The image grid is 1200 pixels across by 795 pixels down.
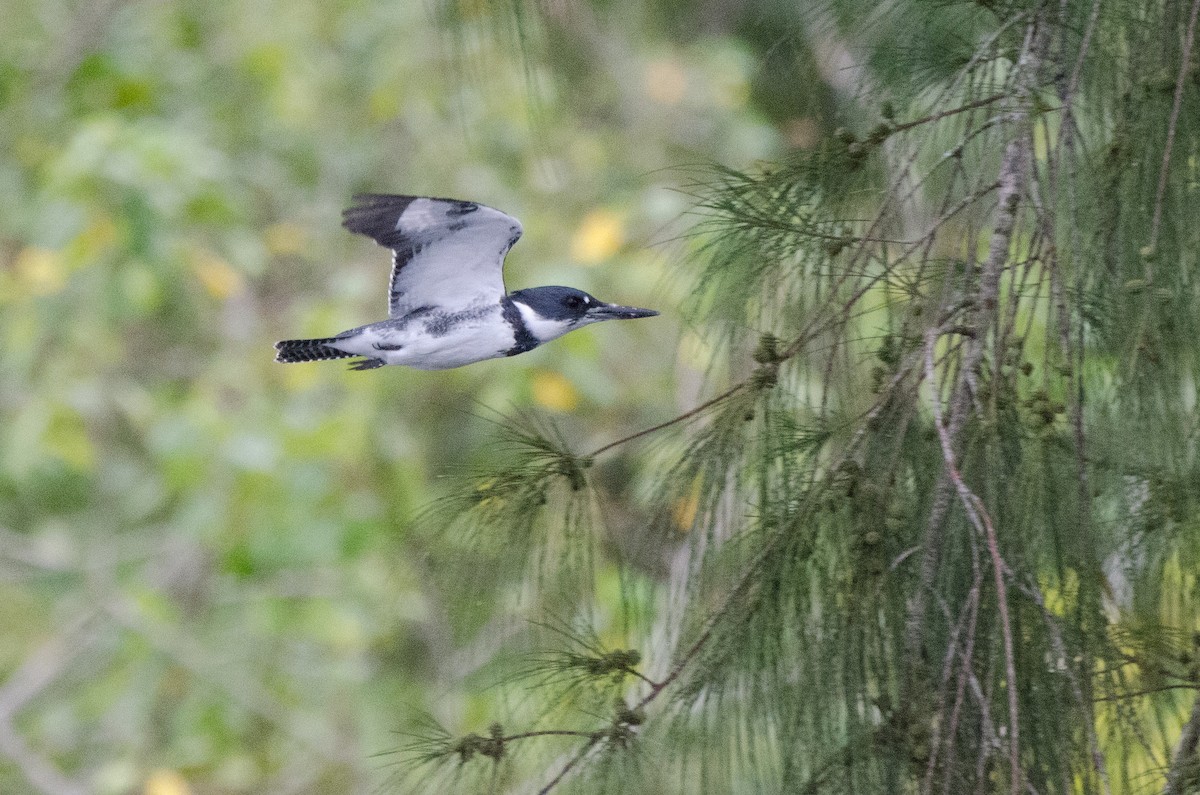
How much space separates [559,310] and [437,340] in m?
0.12

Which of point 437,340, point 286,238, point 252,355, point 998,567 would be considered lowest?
point 998,567

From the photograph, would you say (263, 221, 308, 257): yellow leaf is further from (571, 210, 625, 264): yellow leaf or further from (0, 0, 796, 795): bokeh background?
(571, 210, 625, 264): yellow leaf

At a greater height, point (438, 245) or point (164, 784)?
point (438, 245)

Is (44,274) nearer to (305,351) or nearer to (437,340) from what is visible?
(305,351)

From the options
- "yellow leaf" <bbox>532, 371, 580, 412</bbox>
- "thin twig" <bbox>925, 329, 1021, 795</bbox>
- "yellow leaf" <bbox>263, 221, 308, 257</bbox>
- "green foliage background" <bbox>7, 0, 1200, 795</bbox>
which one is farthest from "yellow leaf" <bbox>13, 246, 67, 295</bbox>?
"thin twig" <bbox>925, 329, 1021, 795</bbox>

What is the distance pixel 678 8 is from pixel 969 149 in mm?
416

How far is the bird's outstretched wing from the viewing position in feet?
4.33

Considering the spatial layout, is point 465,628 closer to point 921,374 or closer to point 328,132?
point 921,374

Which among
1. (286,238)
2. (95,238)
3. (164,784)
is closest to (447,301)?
(95,238)

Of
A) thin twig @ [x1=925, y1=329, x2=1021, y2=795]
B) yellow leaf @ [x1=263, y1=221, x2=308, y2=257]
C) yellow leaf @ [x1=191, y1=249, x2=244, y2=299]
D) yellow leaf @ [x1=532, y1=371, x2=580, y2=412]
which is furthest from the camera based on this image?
yellow leaf @ [x1=263, y1=221, x2=308, y2=257]

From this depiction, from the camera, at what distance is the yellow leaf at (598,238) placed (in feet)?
9.84

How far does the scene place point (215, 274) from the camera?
3.46 m

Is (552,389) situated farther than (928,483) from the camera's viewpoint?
Yes

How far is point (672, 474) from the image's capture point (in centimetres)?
108
